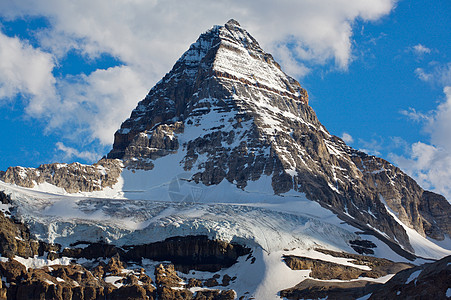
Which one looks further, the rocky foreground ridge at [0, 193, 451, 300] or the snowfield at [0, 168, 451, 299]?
the snowfield at [0, 168, 451, 299]

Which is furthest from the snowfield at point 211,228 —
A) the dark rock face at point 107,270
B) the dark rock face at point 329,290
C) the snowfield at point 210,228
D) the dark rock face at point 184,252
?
the dark rock face at point 329,290

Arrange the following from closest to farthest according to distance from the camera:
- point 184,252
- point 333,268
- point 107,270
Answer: point 107,270 < point 333,268 < point 184,252

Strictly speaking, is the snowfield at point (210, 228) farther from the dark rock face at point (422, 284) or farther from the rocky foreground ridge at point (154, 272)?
the dark rock face at point (422, 284)

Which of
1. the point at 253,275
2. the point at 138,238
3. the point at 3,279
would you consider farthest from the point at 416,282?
the point at 3,279

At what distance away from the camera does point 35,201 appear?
150875 millimetres

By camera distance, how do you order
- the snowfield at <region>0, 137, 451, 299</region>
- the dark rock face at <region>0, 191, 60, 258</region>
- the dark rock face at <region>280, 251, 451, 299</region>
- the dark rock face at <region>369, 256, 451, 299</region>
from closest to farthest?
the dark rock face at <region>369, 256, 451, 299</region>
the dark rock face at <region>280, 251, 451, 299</region>
the dark rock face at <region>0, 191, 60, 258</region>
the snowfield at <region>0, 137, 451, 299</region>

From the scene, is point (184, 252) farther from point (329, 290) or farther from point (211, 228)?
point (329, 290)

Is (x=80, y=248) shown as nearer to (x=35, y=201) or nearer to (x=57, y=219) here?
(x=57, y=219)

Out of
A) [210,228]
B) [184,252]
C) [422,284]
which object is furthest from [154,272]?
[422,284]

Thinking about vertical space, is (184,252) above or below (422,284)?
above

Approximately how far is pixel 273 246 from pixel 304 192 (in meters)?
51.8

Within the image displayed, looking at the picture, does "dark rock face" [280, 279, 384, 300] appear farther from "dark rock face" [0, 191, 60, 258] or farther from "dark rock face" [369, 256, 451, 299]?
"dark rock face" [0, 191, 60, 258]

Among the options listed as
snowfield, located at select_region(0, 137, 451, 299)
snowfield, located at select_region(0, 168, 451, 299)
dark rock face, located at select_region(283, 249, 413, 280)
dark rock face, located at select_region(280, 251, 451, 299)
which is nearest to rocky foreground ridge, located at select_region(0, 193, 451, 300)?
dark rock face, located at select_region(283, 249, 413, 280)

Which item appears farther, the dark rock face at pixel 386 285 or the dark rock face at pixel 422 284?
the dark rock face at pixel 386 285
